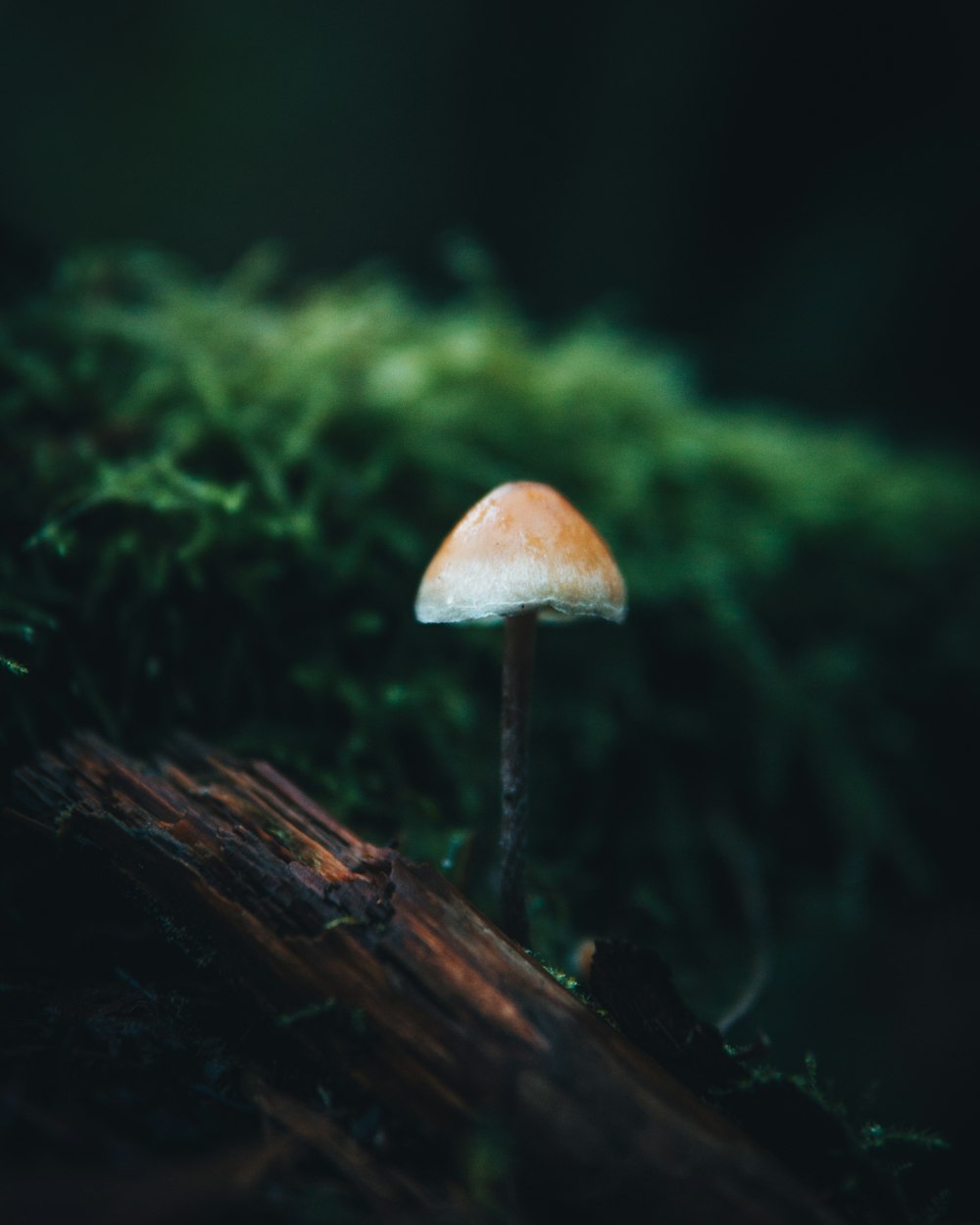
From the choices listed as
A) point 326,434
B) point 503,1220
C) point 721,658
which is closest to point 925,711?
point 721,658

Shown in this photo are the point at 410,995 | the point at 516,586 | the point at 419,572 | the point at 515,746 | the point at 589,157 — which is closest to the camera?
the point at 410,995

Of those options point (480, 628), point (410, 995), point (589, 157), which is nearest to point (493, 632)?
point (480, 628)

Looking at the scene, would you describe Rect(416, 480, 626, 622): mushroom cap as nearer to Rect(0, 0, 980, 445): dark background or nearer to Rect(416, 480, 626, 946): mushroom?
Rect(416, 480, 626, 946): mushroom

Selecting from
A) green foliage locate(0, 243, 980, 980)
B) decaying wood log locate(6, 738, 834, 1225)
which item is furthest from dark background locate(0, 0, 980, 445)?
decaying wood log locate(6, 738, 834, 1225)

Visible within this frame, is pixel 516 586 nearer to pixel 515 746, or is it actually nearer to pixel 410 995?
pixel 515 746

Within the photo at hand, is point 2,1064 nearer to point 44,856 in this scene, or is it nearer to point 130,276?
point 44,856

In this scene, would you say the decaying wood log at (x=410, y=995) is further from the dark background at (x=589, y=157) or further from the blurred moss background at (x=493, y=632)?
the dark background at (x=589, y=157)

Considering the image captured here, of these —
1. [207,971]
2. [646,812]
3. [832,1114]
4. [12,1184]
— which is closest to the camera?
[12,1184]

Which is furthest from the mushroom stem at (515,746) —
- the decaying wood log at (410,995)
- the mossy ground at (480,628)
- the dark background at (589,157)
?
the dark background at (589,157)

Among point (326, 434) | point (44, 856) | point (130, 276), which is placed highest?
point (130, 276)
